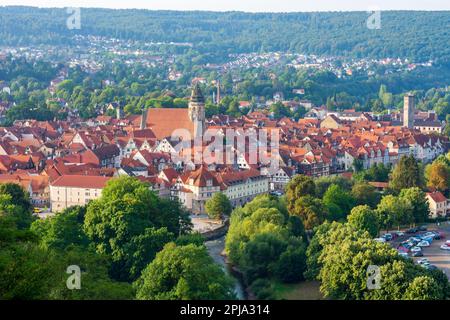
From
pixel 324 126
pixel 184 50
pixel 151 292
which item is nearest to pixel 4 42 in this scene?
pixel 184 50

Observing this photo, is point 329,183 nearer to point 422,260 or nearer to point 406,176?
point 406,176

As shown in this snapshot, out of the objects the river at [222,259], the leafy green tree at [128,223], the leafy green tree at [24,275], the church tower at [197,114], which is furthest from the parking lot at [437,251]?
the church tower at [197,114]

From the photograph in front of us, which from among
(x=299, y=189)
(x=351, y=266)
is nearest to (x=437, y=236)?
(x=299, y=189)

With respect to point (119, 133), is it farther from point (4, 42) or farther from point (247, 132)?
point (4, 42)

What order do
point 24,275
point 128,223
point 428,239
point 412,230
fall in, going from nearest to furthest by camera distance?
point 24,275 < point 128,223 < point 428,239 < point 412,230

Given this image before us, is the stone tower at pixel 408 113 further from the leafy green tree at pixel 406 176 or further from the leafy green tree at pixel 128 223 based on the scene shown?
the leafy green tree at pixel 128 223

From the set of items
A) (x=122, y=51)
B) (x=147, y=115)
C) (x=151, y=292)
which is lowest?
(x=151, y=292)
